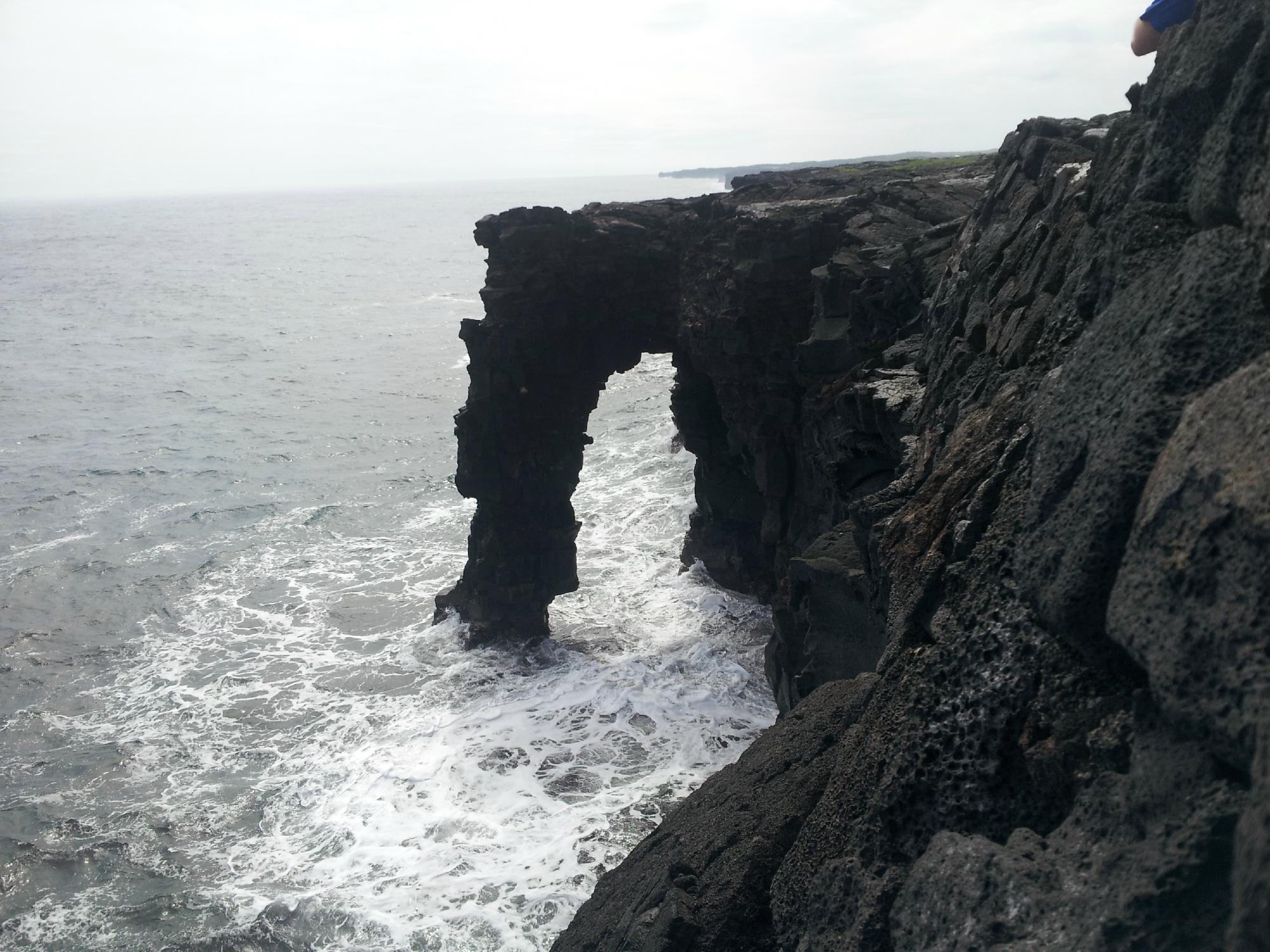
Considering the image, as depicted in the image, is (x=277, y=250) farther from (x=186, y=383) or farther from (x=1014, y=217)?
(x=1014, y=217)

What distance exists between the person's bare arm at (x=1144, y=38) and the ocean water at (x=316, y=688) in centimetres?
1586

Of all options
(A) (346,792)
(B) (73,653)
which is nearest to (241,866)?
(A) (346,792)

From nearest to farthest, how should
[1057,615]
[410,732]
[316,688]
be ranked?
[1057,615]
[410,732]
[316,688]

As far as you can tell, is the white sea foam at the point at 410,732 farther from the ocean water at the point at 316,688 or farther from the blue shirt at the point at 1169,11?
the blue shirt at the point at 1169,11

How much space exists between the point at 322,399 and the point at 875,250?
5146cm

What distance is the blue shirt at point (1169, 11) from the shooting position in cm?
788

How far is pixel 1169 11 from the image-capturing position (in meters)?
7.91

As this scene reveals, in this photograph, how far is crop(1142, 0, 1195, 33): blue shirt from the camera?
25.8 feet

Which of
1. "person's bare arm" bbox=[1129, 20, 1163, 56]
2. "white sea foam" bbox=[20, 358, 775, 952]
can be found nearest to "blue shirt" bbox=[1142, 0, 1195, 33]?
"person's bare arm" bbox=[1129, 20, 1163, 56]

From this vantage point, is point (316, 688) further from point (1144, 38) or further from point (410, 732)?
point (1144, 38)

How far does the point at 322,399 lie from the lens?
65.6 meters

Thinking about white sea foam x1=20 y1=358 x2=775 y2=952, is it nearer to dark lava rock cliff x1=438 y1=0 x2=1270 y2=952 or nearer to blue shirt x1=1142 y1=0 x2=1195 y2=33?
dark lava rock cliff x1=438 y1=0 x2=1270 y2=952

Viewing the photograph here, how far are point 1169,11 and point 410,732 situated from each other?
74.8ft

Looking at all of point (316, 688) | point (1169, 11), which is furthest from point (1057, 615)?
point (316, 688)
